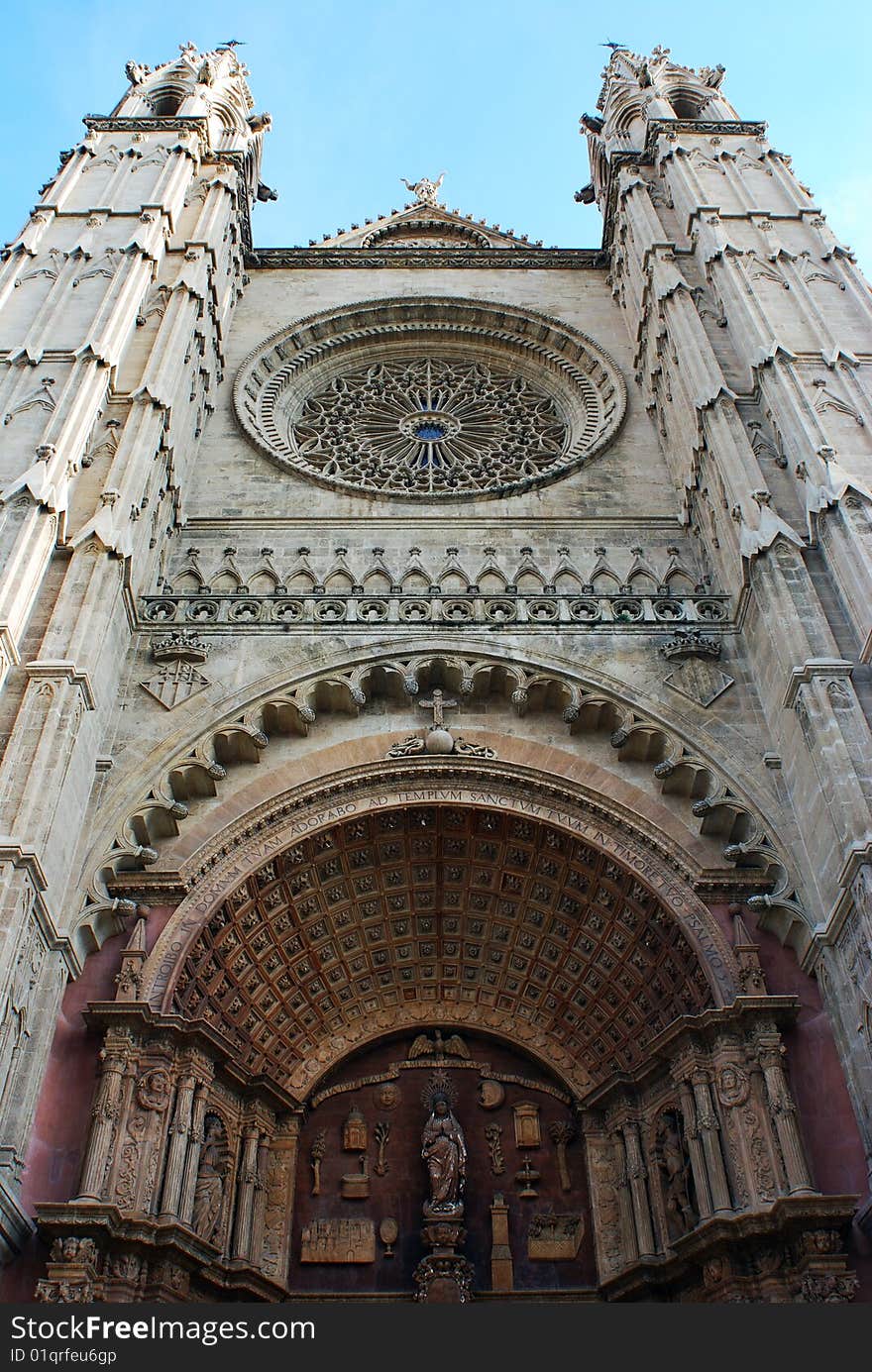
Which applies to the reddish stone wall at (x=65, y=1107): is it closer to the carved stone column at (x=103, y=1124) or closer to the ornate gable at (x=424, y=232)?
the carved stone column at (x=103, y=1124)

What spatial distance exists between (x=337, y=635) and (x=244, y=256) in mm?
11594

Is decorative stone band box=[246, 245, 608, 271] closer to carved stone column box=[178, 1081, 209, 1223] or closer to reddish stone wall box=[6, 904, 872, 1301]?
reddish stone wall box=[6, 904, 872, 1301]

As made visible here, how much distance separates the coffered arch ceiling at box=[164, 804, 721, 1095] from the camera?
10836 mm

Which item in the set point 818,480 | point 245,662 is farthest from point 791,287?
point 245,662

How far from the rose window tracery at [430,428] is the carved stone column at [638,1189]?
901 centimetres

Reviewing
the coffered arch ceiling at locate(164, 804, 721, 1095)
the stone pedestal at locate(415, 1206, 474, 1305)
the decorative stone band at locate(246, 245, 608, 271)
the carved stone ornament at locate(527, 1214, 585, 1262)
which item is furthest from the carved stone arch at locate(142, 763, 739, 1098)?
the decorative stone band at locate(246, 245, 608, 271)

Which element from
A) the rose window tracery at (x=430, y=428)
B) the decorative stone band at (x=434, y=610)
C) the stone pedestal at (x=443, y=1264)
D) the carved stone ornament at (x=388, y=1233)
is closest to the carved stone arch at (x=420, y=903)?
the carved stone ornament at (x=388, y=1233)

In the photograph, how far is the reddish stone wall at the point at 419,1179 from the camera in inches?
408

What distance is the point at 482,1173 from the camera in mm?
11109

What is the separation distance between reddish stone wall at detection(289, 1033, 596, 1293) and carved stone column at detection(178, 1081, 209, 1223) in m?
1.81

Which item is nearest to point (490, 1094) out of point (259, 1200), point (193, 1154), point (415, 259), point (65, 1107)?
point (259, 1200)

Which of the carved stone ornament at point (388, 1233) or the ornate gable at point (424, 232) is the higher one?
the ornate gable at point (424, 232)

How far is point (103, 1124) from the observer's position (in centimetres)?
882

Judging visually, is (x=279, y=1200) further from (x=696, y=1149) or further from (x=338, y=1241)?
(x=696, y=1149)
